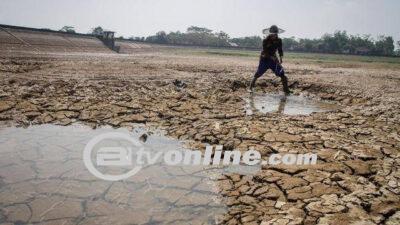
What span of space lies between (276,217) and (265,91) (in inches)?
240

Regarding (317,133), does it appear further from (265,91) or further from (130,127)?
(265,91)

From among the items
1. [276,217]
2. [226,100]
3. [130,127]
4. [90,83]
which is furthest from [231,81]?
[276,217]

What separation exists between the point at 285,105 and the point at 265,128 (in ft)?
6.98

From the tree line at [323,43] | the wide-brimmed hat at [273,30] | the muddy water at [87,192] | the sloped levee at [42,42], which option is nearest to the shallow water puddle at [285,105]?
the wide-brimmed hat at [273,30]

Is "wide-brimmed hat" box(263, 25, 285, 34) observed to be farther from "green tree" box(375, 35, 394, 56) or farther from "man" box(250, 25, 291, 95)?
"green tree" box(375, 35, 394, 56)

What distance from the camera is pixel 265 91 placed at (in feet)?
27.4

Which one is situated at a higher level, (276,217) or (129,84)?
(129,84)

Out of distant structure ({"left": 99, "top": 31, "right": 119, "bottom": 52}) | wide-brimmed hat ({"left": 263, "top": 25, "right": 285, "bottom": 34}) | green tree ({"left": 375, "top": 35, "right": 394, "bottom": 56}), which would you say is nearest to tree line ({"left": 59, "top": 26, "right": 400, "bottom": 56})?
green tree ({"left": 375, "top": 35, "right": 394, "bottom": 56})

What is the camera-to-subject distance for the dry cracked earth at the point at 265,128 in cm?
265

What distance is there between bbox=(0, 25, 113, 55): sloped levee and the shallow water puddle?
15172 millimetres

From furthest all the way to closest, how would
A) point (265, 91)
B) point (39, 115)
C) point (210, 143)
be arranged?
point (265, 91)
point (39, 115)
point (210, 143)

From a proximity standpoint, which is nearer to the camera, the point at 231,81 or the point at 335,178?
the point at 335,178

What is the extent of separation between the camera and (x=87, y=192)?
2.95 m

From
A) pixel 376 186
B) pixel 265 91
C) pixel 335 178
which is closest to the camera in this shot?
pixel 376 186
